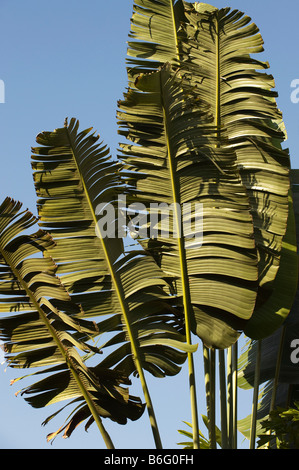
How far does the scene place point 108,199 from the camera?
16.4ft

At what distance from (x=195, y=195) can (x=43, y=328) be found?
1.60 meters

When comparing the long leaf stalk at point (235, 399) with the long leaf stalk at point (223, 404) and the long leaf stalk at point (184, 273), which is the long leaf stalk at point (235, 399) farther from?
the long leaf stalk at point (184, 273)

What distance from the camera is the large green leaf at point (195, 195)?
4.65 meters

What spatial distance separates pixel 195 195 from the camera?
15.8ft

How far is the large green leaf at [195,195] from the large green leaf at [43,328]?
2.77 ft

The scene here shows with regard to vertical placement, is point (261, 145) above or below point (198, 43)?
below

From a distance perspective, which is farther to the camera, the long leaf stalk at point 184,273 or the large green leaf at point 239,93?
the large green leaf at point 239,93

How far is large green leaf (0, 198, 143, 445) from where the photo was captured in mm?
4570

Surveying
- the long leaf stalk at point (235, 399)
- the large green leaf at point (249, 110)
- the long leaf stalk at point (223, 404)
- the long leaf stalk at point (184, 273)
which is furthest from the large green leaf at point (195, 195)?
the long leaf stalk at point (235, 399)

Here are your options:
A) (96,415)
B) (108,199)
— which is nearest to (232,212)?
(108,199)

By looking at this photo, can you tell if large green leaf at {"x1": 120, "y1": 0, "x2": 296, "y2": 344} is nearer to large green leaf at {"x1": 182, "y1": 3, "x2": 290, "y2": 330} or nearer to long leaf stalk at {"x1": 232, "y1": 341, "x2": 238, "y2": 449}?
large green leaf at {"x1": 182, "y1": 3, "x2": 290, "y2": 330}
